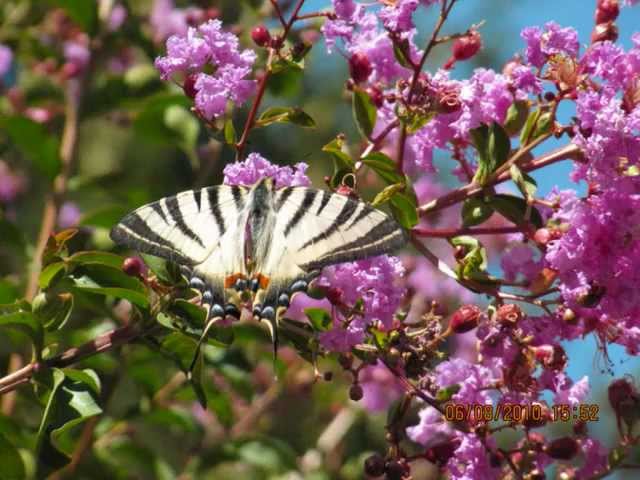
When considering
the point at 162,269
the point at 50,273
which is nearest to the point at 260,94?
the point at 162,269

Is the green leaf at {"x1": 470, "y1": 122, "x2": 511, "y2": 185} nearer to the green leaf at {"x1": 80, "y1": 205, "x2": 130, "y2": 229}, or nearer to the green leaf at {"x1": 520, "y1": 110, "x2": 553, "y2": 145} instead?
the green leaf at {"x1": 520, "y1": 110, "x2": 553, "y2": 145}

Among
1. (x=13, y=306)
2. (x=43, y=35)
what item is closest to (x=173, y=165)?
(x=43, y=35)

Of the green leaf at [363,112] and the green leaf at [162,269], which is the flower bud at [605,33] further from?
the green leaf at [162,269]

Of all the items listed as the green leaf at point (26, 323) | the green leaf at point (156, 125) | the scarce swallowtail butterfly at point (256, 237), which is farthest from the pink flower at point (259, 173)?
the green leaf at point (156, 125)

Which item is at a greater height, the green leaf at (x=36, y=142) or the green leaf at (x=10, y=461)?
the green leaf at (x=36, y=142)

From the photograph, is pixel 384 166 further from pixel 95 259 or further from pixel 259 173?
pixel 95 259
